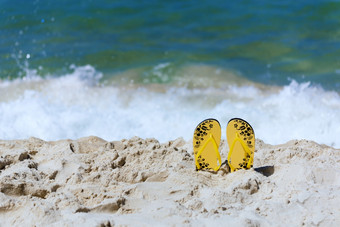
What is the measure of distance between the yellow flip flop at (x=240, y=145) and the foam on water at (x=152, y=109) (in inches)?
61.5

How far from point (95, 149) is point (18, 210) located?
1.10m

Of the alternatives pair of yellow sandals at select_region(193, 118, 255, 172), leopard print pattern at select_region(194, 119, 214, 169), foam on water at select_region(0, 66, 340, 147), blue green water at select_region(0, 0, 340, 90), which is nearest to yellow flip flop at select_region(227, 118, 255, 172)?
pair of yellow sandals at select_region(193, 118, 255, 172)

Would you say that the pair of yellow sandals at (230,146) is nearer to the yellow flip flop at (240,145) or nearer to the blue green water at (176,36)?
the yellow flip flop at (240,145)

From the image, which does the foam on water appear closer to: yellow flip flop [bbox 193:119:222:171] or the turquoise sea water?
the turquoise sea water

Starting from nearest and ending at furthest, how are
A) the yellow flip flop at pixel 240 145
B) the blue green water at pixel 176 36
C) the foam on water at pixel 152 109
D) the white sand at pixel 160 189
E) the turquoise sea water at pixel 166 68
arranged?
the white sand at pixel 160 189 < the yellow flip flop at pixel 240 145 < the foam on water at pixel 152 109 < the turquoise sea water at pixel 166 68 < the blue green water at pixel 176 36

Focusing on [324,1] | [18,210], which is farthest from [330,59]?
[18,210]

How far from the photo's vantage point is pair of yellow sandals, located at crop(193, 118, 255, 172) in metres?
2.99

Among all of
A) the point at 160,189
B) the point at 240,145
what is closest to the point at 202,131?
the point at 240,145

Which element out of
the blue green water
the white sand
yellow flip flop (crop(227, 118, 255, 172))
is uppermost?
the blue green water

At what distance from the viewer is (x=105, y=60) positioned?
22.1 ft

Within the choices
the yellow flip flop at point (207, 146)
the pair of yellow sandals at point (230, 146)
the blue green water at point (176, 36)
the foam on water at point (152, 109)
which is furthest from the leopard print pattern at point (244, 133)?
the blue green water at point (176, 36)

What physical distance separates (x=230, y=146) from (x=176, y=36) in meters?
4.27

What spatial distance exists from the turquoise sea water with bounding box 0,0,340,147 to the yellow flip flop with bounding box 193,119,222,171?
156 cm

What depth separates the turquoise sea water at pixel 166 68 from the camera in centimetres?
490
